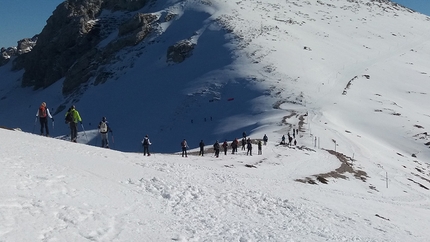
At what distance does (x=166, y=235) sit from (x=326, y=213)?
773 cm

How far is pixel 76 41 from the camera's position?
10062 centimetres

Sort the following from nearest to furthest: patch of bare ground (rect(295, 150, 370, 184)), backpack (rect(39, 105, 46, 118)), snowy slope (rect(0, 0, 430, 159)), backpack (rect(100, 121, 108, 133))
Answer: backpack (rect(39, 105, 46, 118)) → backpack (rect(100, 121, 108, 133)) → patch of bare ground (rect(295, 150, 370, 184)) → snowy slope (rect(0, 0, 430, 159))

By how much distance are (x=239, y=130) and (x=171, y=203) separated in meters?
33.8

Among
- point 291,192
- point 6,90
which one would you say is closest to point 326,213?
point 291,192

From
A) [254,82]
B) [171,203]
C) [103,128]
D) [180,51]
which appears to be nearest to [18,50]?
[180,51]

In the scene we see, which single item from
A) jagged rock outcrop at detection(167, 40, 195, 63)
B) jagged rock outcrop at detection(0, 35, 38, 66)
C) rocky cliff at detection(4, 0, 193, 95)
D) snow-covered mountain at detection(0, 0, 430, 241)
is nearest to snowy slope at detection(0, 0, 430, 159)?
snow-covered mountain at detection(0, 0, 430, 241)

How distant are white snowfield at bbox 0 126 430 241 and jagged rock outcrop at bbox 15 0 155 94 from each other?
221 ft

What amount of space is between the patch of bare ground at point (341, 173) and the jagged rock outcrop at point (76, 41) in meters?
60.2

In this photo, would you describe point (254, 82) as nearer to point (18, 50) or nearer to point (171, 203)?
point (171, 203)

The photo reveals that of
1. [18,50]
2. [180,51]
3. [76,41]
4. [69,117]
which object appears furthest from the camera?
[18,50]

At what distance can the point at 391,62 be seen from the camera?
8088 cm

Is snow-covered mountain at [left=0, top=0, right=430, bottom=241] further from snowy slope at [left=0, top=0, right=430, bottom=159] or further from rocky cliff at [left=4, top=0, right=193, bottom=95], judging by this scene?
rocky cliff at [left=4, top=0, right=193, bottom=95]

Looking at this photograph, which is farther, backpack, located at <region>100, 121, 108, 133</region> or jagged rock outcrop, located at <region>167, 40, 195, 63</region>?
jagged rock outcrop, located at <region>167, 40, 195, 63</region>

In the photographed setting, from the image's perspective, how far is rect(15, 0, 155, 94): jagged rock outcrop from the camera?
86.4 metres
